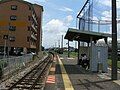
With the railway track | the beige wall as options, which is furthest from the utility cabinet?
the beige wall

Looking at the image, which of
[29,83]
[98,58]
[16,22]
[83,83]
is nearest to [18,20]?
[16,22]

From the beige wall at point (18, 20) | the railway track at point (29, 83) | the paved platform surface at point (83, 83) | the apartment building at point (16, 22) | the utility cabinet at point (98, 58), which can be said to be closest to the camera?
the paved platform surface at point (83, 83)

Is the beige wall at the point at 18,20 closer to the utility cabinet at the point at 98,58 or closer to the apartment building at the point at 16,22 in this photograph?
the apartment building at the point at 16,22

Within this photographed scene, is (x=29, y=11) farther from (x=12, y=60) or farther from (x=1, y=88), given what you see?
(x=1, y=88)

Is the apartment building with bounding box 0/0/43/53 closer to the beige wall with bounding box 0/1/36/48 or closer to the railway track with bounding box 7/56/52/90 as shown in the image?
the beige wall with bounding box 0/1/36/48

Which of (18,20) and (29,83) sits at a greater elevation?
(18,20)

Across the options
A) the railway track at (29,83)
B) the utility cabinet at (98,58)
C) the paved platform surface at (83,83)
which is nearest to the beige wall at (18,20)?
the utility cabinet at (98,58)

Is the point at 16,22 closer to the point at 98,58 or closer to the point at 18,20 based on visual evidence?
the point at 18,20

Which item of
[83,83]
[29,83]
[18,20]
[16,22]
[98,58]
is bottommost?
[29,83]

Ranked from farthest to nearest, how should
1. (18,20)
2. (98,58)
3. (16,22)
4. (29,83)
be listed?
(16,22), (18,20), (98,58), (29,83)

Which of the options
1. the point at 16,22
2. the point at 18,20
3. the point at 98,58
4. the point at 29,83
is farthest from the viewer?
the point at 16,22

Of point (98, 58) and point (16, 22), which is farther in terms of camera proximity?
point (16, 22)

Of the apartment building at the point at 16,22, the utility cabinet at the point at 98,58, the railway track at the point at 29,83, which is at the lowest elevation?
the railway track at the point at 29,83

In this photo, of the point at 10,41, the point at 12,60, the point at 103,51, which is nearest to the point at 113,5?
the point at 103,51
